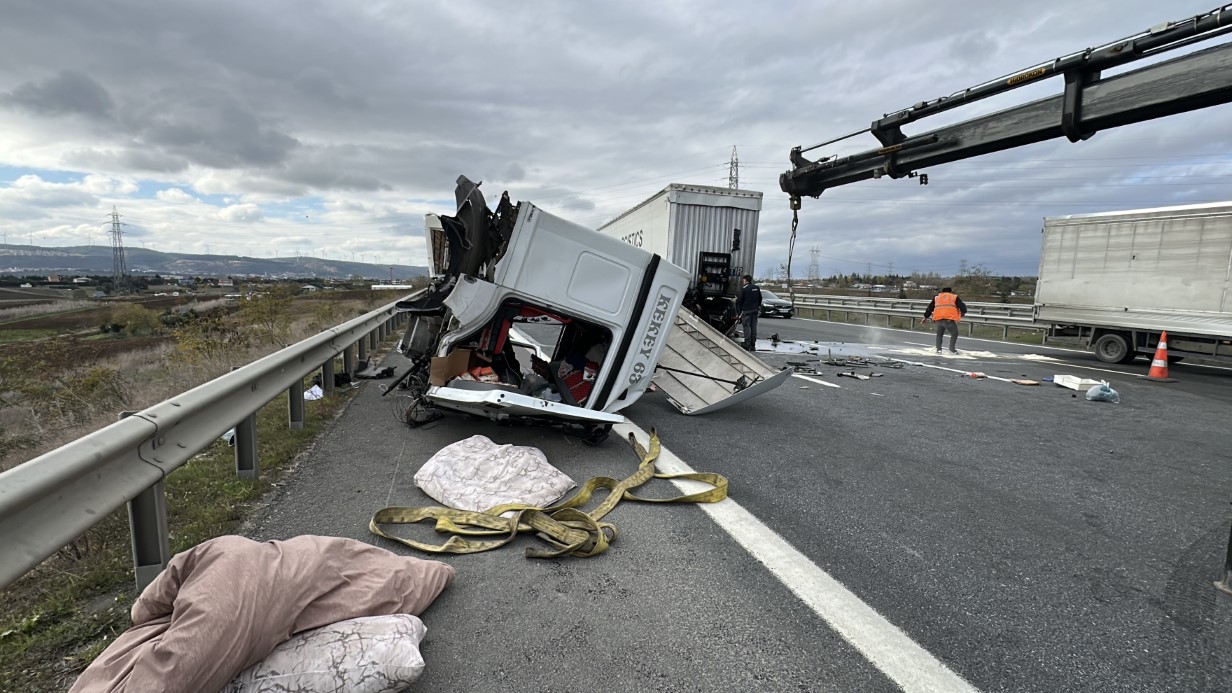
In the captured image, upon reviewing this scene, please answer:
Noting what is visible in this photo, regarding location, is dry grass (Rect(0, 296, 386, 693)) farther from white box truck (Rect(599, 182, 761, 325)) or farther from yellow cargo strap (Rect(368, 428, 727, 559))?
white box truck (Rect(599, 182, 761, 325))

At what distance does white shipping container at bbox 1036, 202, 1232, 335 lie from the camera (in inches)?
436

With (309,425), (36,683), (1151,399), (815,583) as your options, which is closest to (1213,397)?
(1151,399)

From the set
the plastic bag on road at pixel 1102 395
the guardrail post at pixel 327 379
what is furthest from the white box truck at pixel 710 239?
the guardrail post at pixel 327 379

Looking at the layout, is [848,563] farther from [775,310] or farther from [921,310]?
[921,310]

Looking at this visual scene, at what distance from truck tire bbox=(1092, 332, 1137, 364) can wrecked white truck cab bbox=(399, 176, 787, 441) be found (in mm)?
11254

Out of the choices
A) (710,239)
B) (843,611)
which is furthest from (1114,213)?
(843,611)

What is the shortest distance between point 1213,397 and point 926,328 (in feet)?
48.5

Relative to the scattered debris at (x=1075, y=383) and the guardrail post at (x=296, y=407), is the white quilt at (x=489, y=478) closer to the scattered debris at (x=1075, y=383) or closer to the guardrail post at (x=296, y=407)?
the guardrail post at (x=296, y=407)

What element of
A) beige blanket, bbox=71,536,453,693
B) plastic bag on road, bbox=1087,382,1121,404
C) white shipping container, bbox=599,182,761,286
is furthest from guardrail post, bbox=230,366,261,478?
white shipping container, bbox=599,182,761,286

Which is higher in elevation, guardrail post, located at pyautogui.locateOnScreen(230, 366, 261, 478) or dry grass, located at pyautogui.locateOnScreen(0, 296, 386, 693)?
guardrail post, located at pyautogui.locateOnScreen(230, 366, 261, 478)

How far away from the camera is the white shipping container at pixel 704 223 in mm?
13141

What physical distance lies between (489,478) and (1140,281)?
47.6ft

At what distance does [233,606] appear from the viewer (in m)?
1.78

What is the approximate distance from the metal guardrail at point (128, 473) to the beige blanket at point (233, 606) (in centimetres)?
37
